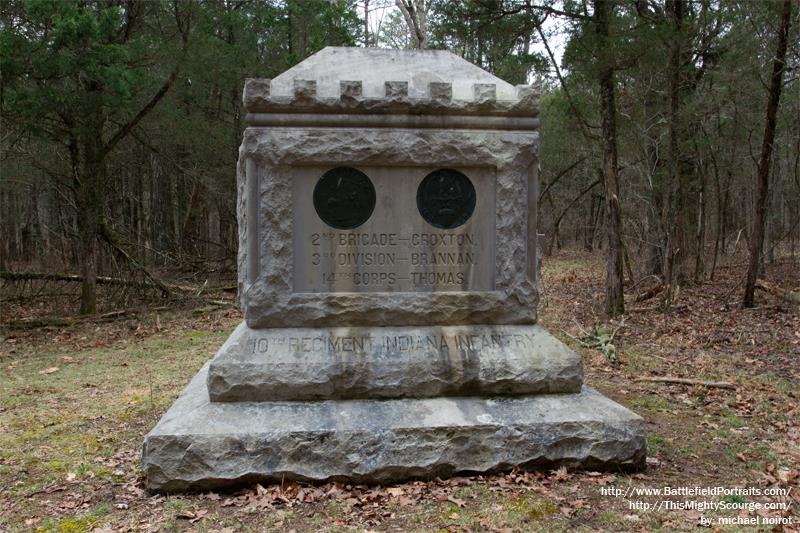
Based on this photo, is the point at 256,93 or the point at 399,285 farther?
the point at 399,285

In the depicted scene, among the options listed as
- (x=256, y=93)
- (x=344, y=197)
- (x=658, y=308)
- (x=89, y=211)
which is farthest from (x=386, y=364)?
(x=89, y=211)

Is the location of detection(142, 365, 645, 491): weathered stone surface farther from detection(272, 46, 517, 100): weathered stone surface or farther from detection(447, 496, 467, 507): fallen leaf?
detection(272, 46, 517, 100): weathered stone surface

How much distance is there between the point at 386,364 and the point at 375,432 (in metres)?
0.57

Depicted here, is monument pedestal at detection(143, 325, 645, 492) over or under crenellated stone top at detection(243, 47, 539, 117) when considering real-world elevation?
under

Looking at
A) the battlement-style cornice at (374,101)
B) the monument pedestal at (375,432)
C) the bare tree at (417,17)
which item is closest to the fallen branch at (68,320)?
the bare tree at (417,17)

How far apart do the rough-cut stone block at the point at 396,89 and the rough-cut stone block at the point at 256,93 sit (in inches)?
33.7

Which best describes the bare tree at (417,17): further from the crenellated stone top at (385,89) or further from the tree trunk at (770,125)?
the tree trunk at (770,125)

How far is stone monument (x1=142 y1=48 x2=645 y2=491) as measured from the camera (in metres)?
4.17

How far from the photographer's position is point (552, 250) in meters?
25.3

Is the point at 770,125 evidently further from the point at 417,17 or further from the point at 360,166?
the point at 360,166

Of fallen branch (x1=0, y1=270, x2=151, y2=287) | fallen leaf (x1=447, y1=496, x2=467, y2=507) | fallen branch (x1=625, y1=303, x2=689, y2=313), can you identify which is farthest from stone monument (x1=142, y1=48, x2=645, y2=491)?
fallen branch (x1=0, y1=270, x2=151, y2=287)

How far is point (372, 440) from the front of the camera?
158 inches

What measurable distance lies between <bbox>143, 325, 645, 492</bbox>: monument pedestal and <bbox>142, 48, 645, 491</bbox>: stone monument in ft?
0.05

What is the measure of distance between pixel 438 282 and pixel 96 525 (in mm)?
2743
